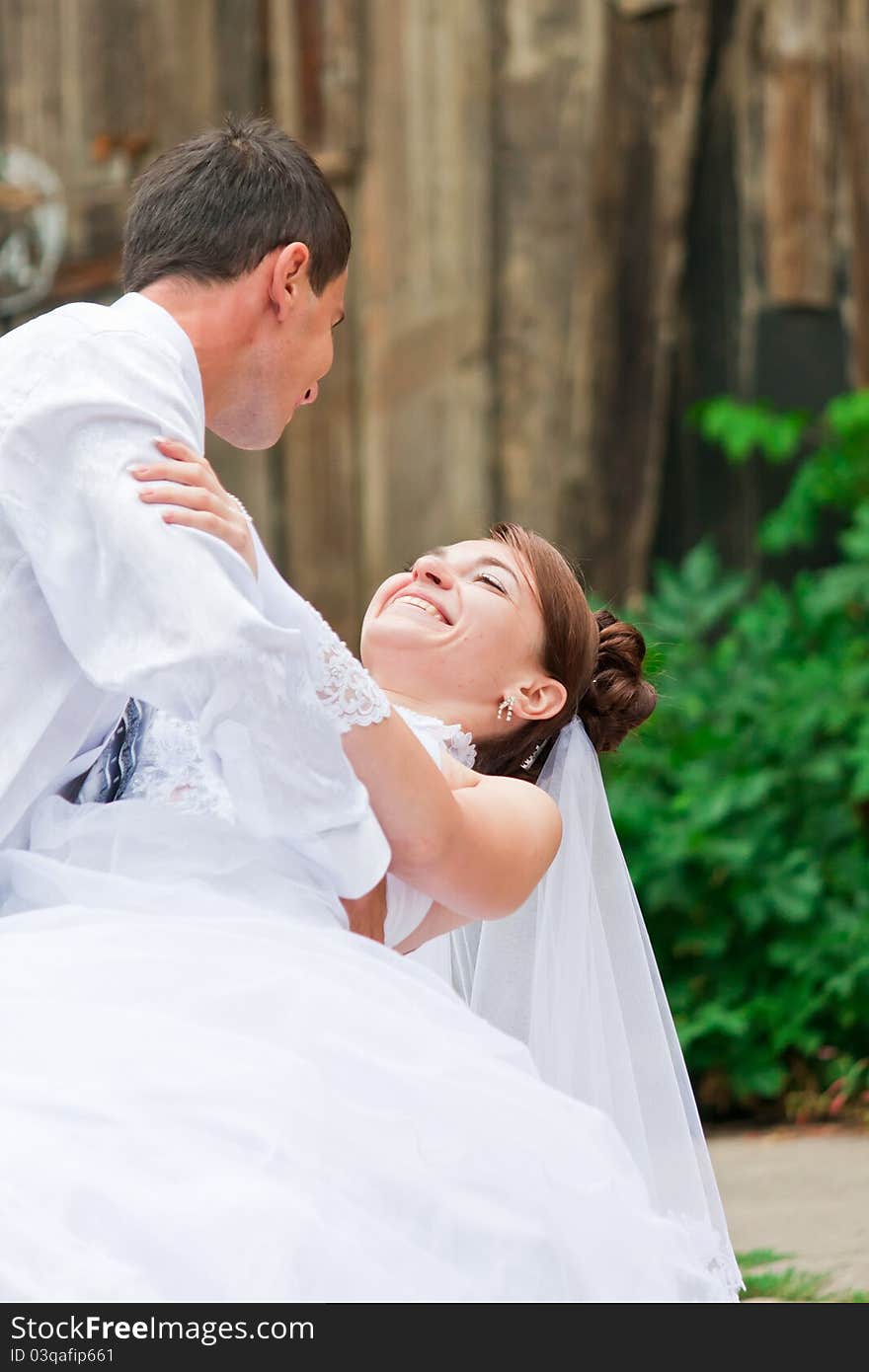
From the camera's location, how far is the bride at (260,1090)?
1715 mm

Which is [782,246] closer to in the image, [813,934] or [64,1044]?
[813,934]

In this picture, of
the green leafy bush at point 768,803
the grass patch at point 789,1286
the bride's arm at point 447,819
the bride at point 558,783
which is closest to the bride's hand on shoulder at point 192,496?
the bride's arm at point 447,819

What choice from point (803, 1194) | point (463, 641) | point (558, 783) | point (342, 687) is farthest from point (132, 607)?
point (803, 1194)

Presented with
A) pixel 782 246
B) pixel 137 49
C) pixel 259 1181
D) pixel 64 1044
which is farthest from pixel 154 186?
pixel 137 49

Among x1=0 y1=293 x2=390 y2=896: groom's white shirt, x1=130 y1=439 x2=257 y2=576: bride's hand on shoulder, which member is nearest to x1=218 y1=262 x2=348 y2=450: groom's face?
x1=0 y1=293 x2=390 y2=896: groom's white shirt

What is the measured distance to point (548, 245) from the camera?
6410 mm

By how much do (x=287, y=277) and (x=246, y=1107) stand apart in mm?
1048

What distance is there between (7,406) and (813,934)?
3612mm

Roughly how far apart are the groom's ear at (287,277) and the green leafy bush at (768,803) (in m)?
2.50

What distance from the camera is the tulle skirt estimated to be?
1707mm

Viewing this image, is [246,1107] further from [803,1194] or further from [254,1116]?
[803,1194]

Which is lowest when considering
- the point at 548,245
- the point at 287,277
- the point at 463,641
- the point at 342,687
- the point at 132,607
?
the point at 548,245

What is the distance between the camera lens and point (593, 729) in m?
2.94

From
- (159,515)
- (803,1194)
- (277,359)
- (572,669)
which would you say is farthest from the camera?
(803,1194)
